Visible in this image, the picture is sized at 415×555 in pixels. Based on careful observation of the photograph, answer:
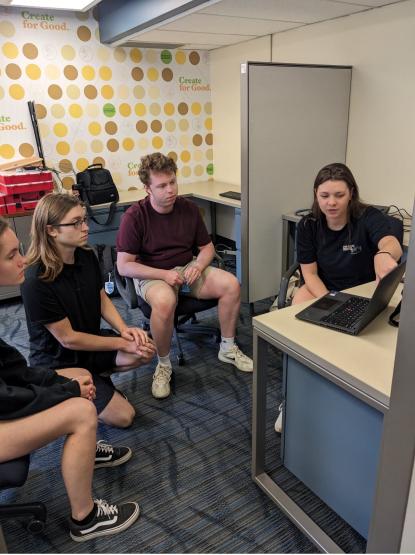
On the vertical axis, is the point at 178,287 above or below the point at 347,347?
below

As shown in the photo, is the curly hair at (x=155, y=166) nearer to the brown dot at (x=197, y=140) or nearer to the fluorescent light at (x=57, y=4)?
the fluorescent light at (x=57, y=4)

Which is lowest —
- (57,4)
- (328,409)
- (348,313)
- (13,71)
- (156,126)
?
(328,409)

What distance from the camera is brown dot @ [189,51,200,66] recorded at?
4.20 m

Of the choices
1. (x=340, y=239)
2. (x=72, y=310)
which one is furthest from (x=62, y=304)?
(x=340, y=239)

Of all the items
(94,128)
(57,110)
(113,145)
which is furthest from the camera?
(113,145)

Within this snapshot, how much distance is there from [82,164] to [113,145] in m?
0.35

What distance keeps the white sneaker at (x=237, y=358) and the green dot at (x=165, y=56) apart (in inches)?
115

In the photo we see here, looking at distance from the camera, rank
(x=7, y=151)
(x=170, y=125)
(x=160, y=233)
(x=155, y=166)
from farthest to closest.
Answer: (x=170, y=125) < (x=7, y=151) < (x=160, y=233) < (x=155, y=166)

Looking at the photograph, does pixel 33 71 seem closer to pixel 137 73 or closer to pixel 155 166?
pixel 137 73

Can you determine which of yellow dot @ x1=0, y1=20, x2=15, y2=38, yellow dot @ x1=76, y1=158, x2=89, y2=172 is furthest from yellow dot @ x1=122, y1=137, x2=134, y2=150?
yellow dot @ x1=0, y1=20, x2=15, y2=38

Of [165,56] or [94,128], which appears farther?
[165,56]

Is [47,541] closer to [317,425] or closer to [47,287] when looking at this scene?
[47,287]

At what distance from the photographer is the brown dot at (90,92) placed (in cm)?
377

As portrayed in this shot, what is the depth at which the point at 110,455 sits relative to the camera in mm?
1867
